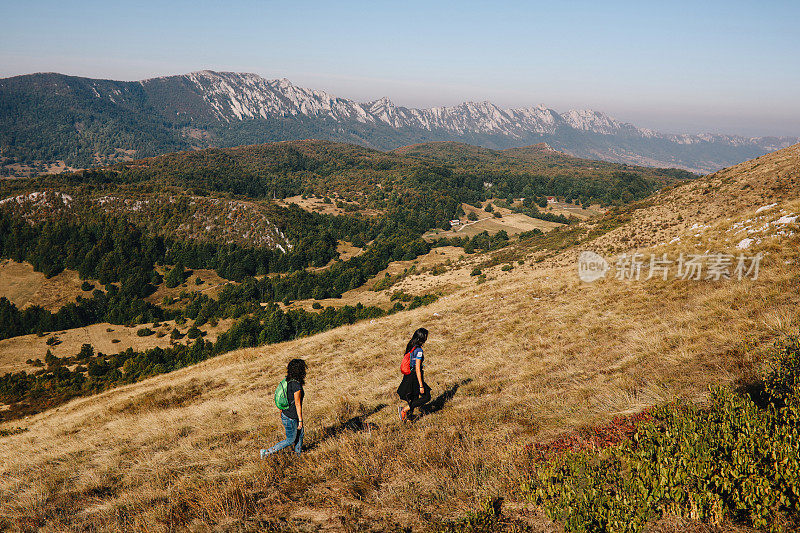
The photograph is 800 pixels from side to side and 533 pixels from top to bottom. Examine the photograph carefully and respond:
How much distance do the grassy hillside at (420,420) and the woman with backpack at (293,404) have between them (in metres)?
0.38

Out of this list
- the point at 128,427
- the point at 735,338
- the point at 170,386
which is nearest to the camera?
the point at 735,338

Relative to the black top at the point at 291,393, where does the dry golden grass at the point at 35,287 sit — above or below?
below

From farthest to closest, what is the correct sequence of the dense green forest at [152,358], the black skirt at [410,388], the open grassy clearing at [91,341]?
the open grassy clearing at [91,341] < the dense green forest at [152,358] < the black skirt at [410,388]

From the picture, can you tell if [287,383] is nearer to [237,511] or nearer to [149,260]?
[237,511]

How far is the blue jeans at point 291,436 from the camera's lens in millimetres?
8602

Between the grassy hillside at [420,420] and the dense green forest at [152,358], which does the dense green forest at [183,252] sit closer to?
the dense green forest at [152,358]

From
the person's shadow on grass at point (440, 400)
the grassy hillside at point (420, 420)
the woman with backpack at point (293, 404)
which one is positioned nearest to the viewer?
the grassy hillside at point (420, 420)

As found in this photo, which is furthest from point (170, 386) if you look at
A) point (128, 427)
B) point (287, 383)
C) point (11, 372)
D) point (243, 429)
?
point (11, 372)

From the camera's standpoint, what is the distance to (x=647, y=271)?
21.9m

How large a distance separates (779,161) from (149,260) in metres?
191

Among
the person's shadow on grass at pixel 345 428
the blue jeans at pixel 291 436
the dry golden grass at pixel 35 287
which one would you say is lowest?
the dry golden grass at pixel 35 287

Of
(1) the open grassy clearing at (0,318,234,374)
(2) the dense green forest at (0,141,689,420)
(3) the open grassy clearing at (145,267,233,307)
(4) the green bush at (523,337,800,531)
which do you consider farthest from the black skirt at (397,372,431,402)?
(3) the open grassy clearing at (145,267,233,307)

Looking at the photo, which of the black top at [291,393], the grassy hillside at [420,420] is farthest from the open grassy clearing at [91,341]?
the black top at [291,393]

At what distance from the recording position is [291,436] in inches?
345
